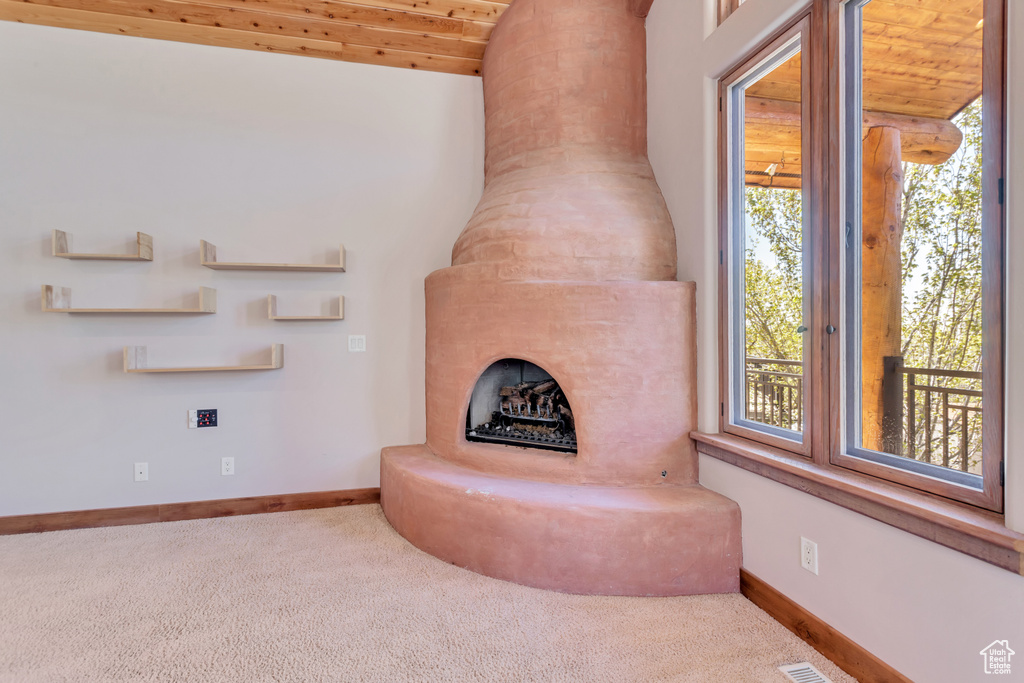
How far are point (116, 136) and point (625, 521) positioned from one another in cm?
328

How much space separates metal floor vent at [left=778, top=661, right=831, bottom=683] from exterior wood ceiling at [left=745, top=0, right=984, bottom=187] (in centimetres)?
152

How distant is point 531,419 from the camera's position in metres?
2.83

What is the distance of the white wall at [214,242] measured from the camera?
2750 mm

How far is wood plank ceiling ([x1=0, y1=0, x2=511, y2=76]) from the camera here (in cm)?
272

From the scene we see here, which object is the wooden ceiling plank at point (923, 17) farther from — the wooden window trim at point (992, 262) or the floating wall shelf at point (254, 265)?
the floating wall shelf at point (254, 265)

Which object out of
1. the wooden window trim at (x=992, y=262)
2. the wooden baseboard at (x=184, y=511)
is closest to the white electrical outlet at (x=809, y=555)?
the wooden window trim at (x=992, y=262)

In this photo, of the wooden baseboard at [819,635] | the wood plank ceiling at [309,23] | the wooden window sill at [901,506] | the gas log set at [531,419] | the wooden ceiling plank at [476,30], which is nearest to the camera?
the wooden window sill at [901,506]

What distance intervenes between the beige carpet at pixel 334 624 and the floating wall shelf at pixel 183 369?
90 centimetres

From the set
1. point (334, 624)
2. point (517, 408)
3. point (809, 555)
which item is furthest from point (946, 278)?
point (334, 624)

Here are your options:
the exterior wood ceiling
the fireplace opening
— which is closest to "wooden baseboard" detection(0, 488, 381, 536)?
the fireplace opening

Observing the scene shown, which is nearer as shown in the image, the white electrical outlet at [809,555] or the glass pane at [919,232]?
the glass pane at [919,232]

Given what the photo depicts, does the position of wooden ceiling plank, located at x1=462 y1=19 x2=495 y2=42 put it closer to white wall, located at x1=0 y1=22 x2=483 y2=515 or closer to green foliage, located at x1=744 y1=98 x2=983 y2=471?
white wall, located at x1=0 y1=22 x2=483 y2=515

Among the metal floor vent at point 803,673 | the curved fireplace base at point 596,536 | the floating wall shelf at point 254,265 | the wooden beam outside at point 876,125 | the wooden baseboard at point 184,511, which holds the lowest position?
the metal floor vent at point 803,673

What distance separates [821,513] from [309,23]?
339cm
